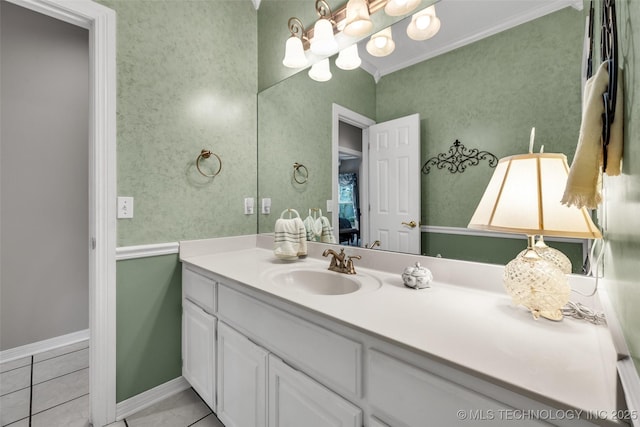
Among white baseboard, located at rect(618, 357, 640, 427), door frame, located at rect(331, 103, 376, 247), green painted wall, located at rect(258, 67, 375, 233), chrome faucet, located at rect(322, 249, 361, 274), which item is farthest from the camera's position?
green painted wall, located at rect(258, 67, 375, 233)

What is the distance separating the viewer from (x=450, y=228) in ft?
3.76

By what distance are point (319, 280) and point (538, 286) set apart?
2.97 ft

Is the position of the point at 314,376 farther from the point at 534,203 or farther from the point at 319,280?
the point at 534,203

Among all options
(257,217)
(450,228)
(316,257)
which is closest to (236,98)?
(257,217)

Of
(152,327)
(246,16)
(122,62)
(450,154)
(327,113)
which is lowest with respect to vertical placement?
(152,327)

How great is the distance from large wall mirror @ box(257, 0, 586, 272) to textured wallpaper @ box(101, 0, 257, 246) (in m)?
0.68

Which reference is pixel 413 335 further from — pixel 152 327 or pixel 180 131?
pixel 180 131

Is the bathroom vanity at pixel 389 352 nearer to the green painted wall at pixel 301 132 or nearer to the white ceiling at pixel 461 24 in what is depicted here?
the green painted wall at pixel 301 132

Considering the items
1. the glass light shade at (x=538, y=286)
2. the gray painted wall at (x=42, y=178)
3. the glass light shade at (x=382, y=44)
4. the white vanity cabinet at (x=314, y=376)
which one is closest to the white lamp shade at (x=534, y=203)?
the glass light shade at (x=538, y=286)

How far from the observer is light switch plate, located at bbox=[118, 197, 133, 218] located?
1458 mm

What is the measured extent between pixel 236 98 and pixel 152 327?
158 cm

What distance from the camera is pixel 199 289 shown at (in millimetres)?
1513

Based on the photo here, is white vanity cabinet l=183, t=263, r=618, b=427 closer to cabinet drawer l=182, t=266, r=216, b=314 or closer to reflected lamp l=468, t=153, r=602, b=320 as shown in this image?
cabinet drawer l=182, t=266, r=216, b=314

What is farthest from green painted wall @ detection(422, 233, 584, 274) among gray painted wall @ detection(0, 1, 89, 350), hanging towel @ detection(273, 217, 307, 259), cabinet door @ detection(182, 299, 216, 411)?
gray painted wall @ detection(0, 1, 89, 350)
